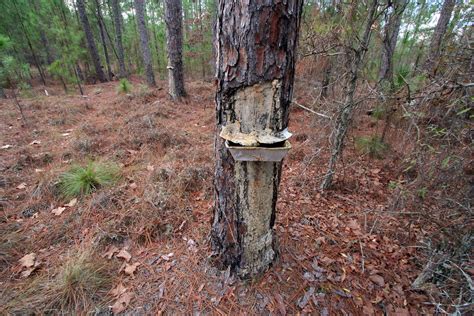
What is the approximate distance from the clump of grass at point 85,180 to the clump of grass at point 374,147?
389cm

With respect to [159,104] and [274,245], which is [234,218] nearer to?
[274,245]

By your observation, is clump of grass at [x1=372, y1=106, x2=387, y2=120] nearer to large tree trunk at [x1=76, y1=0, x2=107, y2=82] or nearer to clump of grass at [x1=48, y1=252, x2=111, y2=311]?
clump of grass at [x1=48, y1=252, x2=111, y2=311]

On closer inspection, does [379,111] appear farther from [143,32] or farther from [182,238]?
[143,32]

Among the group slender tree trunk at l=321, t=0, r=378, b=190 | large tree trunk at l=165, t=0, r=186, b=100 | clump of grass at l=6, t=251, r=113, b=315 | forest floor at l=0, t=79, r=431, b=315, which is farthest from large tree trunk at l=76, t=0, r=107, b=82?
slender tree trunk at l=321, t=0, r=378, b=190

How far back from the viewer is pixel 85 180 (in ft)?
8.77

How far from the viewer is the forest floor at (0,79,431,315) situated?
1.55 meters

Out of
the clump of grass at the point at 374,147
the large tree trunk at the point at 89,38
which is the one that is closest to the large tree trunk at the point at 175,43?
the clump of grass at the point at 374,147

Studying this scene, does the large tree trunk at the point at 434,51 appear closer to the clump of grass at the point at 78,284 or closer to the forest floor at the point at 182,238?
the forest floor at the point at 182,238

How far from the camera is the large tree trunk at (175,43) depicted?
230 inches

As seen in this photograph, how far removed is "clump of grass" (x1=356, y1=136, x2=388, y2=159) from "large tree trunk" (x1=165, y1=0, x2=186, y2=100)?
5229 mm

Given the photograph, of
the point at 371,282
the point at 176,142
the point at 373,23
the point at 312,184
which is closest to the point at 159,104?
the point at 176,142

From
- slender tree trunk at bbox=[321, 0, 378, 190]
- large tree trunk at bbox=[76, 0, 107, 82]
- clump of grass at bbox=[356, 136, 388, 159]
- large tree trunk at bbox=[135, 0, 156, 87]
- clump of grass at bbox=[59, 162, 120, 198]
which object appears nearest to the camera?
slender tree trunk at bbox=[321, 0, 378, 190]

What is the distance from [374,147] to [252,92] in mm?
3390

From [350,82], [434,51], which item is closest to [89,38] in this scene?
[350,82]
